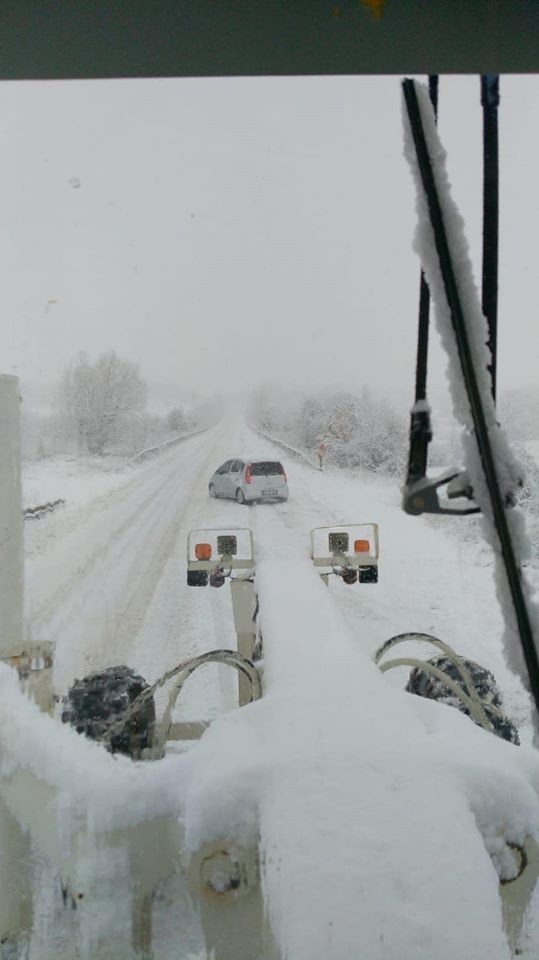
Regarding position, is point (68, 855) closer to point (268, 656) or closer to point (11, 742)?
point (11, 742)

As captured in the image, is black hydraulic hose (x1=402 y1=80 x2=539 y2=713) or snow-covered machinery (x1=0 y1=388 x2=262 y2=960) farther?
snow-covered machinery (x1=0 y1=388 x2=262 y2=960)

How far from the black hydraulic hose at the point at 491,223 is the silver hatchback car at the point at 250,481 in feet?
31.0

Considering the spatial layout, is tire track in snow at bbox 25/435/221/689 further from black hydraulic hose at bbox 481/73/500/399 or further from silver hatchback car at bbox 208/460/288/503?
black hydraulic hose at bbox 481/73/500/399

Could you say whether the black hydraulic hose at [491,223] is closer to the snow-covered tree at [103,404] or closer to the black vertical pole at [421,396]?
the black vertical pole at [421,396]

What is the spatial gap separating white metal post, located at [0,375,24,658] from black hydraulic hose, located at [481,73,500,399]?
1.65 meters

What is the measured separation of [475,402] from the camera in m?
0.90

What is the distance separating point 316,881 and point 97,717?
2354 mm

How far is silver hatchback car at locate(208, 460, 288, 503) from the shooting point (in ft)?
34.6

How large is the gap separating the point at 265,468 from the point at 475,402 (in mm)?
9574

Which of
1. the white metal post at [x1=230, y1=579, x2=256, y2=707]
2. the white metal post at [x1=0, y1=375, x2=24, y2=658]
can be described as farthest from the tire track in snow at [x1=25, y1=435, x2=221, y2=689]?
the white metal post at [x1=0, y1=375, x2=24, y2=658]

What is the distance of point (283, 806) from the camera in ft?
3.78

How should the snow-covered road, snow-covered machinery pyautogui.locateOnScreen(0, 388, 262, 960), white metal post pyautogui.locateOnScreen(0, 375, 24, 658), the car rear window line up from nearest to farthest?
snow-covered machinery pyautogui.locateOnScreen(0, 388, 262, 960) → white metal post pyautogui.locateOnScreen(0, 375, 24, 658) → the snow-covered road → the car rear window

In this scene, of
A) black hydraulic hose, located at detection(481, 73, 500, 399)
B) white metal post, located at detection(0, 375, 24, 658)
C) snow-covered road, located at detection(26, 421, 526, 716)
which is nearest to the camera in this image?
black hydraulic hose, located at detection(481, 73, 500, 399)

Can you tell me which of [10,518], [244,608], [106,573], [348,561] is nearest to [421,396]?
[10,518]
